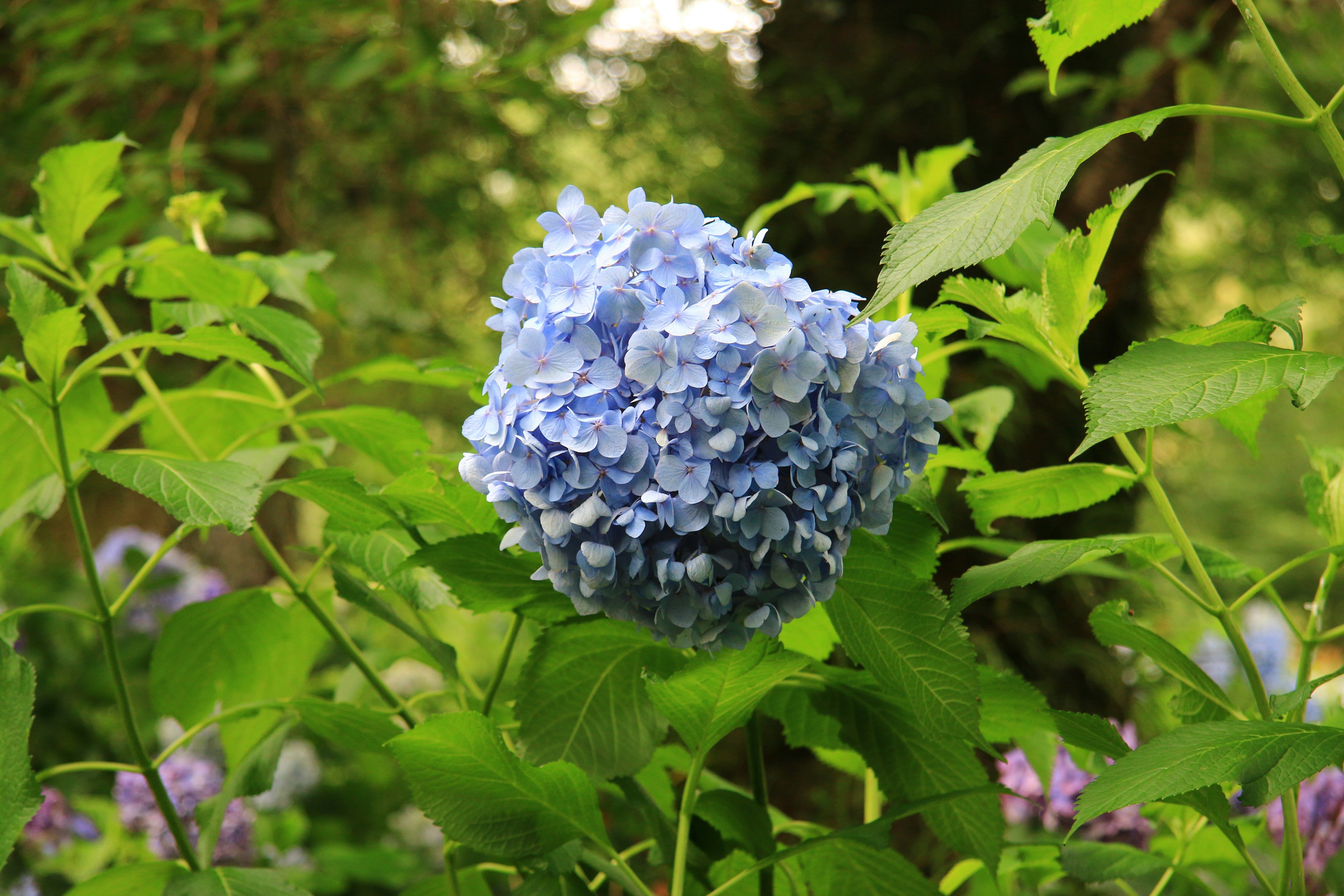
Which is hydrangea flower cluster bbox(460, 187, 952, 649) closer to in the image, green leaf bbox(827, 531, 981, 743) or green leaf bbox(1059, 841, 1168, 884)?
green leaf bbox(827, 531, 981, 743)

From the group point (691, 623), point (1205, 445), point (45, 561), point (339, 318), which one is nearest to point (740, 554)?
point (691, 623)

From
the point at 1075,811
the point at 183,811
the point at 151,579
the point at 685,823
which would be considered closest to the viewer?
the point at 685,823

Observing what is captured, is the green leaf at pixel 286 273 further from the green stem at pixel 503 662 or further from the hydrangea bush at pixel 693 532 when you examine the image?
the green stem at pixel 503 662

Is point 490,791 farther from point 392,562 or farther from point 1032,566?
point 1032,566

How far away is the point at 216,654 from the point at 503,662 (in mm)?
395

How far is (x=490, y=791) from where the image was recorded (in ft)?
2.29

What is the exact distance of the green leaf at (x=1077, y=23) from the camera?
0.68 m

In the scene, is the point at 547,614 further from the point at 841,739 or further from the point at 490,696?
the point at 841,739

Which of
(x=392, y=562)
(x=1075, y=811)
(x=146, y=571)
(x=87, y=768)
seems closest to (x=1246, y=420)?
(x=1075, y=811)

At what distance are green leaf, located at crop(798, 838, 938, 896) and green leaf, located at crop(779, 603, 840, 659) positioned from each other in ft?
0.53

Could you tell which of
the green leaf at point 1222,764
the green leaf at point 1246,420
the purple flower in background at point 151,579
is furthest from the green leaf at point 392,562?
the purple flower in background at point 151,579

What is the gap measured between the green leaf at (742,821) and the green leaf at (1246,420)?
504 mm

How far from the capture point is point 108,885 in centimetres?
89

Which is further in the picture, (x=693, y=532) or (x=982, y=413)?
(x=982, y=413)
